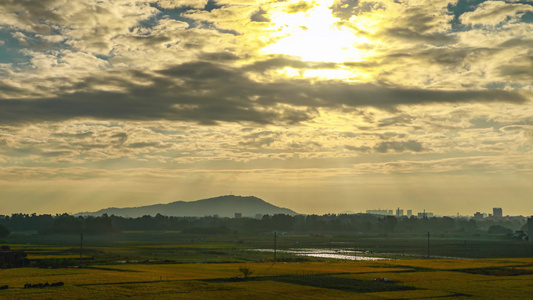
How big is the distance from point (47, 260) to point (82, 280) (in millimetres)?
30370

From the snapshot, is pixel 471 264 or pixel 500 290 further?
pixel 471 264

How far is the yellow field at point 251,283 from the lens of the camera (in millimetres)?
49469

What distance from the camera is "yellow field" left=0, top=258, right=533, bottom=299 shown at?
162 ft

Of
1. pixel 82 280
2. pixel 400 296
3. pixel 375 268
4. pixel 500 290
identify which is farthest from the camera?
pixel 375 268

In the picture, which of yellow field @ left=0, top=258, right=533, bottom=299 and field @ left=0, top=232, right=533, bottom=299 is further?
field @ left=0, top=232, right=533, bottom=299

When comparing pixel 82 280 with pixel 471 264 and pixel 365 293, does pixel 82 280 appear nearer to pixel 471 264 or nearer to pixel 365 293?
pixel 365 293

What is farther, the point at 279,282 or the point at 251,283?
the point at 279,282

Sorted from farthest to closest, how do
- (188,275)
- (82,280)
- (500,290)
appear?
(188,275) → (82,280) → (500,290)

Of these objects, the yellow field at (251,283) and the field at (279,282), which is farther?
the field at (279,282)

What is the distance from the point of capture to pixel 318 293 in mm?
51500

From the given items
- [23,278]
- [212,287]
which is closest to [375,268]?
[212,287]

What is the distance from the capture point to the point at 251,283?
59.0 metres

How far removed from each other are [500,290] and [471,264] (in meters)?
33.3

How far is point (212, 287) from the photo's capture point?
55.3 metres
